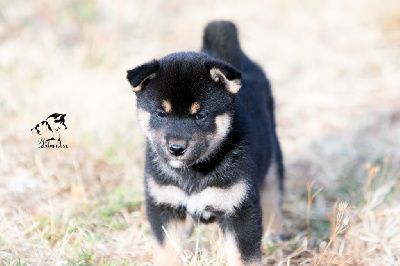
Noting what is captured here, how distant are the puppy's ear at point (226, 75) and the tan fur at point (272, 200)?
1.54m

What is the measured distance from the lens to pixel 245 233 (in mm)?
4012

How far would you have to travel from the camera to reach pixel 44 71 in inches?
311

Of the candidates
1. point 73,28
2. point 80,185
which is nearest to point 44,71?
point 73,28

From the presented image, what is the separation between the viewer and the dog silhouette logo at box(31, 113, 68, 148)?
625 centimetres

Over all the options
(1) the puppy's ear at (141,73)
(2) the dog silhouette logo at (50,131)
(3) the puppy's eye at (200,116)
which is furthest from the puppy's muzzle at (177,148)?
(2) the dog silhouette logo at (50,131)

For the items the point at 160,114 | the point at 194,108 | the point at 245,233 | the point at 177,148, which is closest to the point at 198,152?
the point at 177,148

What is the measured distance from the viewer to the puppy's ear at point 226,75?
3844mm

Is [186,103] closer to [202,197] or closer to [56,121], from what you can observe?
[202,197]

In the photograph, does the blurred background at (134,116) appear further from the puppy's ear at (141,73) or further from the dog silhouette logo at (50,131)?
the puppy's ear at (141,73)

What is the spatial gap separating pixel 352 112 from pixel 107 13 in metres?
4.92

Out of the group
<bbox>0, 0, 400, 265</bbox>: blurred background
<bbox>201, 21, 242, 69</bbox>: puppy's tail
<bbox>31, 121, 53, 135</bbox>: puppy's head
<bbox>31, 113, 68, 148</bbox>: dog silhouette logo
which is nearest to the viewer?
<bbox>0, 0, 400, 265</bbox>: blurred background

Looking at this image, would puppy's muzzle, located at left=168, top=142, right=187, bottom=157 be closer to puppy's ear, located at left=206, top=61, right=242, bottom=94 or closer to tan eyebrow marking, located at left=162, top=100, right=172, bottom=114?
tan eyebrow marking, located at left=162, top=100, right=172, bottom=114

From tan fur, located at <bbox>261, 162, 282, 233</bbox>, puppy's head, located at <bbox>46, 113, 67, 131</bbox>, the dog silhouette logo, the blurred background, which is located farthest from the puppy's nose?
puppy's head, located at <bbox>46, 113, 67, 131</bbox>

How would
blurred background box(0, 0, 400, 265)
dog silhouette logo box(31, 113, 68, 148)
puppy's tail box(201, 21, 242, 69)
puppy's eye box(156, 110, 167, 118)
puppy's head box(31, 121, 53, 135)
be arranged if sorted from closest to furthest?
puppy's eye box(156, 110, 167, 118) < blurred background box(0, 0, 400, 265) < puppy's tail box(201, 21, 242, 69) < dog silhouette logo box(31, 113, 68, 148) < puppy's head box(31, 121, 53, 135)
